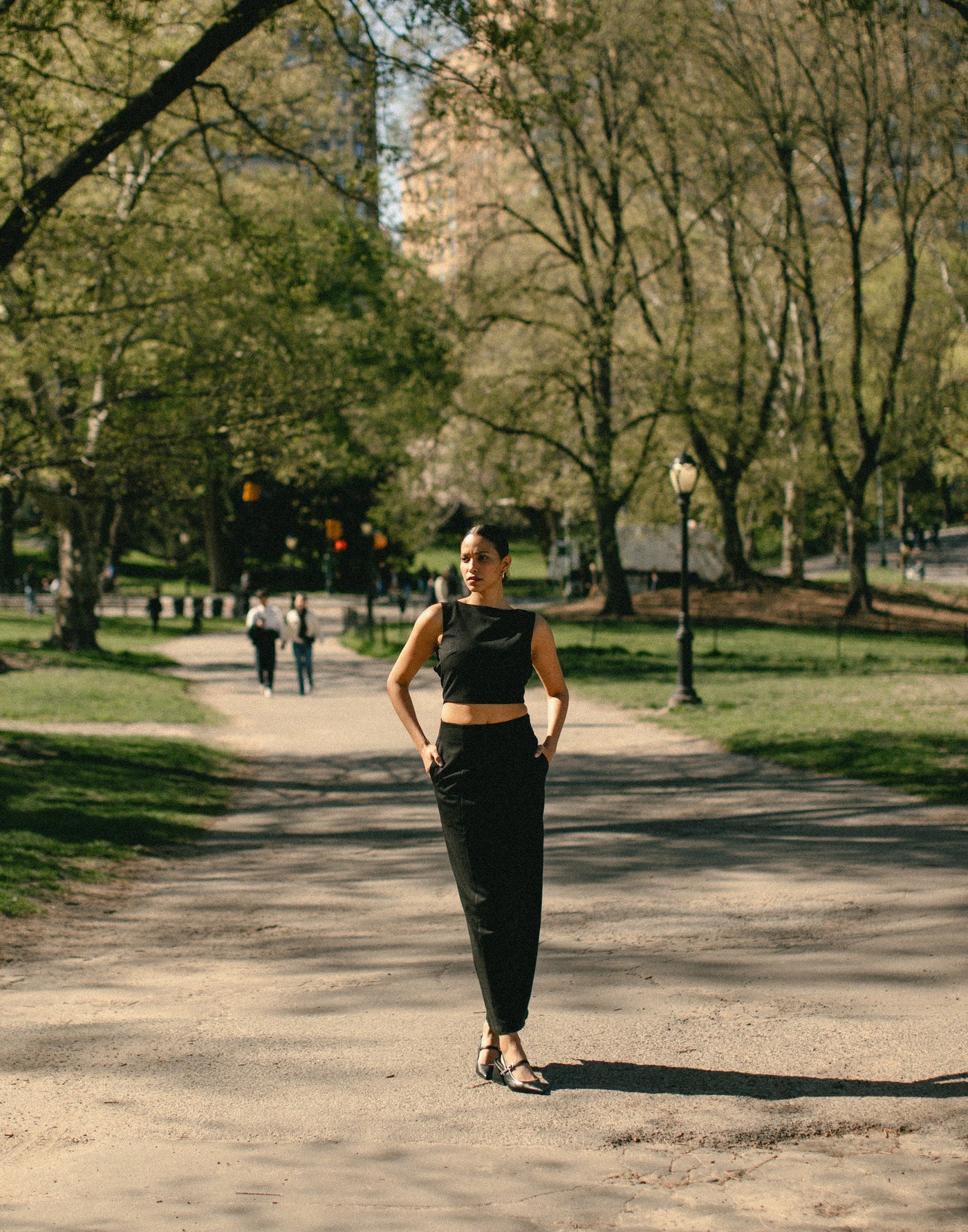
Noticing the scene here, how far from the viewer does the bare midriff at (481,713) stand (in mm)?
4625

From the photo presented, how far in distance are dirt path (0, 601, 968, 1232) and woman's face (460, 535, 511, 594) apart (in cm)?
179

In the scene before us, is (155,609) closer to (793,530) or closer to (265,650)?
(265,650)

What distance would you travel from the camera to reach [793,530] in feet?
148

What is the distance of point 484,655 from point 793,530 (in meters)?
42.0

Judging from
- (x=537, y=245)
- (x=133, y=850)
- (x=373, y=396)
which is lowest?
(x=133, y=850)

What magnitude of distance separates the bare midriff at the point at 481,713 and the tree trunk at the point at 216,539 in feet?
182

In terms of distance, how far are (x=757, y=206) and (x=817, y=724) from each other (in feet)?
83.0

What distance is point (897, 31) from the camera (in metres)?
26.1

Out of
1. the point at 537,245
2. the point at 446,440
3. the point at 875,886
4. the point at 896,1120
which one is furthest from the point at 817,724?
the point at 537,245

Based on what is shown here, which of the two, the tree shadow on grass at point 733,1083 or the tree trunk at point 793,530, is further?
the tree trunk at point 793,530

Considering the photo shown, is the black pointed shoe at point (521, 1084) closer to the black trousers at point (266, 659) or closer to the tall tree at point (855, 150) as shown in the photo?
the black trousers at point (266, 659)

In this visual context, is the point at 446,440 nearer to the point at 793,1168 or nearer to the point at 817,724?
the point at 817,724

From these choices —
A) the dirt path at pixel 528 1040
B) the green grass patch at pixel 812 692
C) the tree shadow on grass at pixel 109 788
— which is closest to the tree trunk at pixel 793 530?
the green grass patch at pixel 812 692

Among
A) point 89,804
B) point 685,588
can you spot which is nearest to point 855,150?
point 685,588
